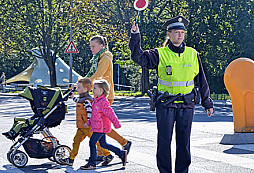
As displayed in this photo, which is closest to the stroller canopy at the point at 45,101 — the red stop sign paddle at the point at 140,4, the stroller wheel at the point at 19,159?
the stroller wheel at the point at 19,159

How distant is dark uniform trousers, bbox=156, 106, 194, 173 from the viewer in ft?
18.7

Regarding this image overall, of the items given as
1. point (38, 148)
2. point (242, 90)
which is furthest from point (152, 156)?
point (242, 90)

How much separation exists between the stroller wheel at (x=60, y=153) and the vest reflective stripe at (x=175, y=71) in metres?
2.36

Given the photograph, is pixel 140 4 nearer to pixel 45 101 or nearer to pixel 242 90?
pixel 45 101

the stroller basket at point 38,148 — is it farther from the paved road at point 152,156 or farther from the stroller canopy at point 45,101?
the stroller canopy at point 45,101

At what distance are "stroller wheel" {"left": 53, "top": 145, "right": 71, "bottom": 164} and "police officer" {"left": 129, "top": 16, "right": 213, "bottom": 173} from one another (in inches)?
88.0

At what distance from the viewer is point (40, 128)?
757 cm

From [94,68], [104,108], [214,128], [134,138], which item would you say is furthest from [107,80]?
[214,128]

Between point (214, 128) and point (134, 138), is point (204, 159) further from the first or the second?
point (214, 128)

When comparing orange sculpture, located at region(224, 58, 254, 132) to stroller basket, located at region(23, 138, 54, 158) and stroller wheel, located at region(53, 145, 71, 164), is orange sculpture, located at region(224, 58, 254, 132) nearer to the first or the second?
stroller wheel, located at region(53, 145, 71, 164)

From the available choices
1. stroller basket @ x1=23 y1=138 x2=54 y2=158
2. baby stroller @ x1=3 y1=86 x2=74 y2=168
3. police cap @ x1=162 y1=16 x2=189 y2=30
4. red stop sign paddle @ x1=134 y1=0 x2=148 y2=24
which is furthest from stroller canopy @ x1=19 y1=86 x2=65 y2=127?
police cap @ x1=162 y1=16 x2=189 y2=30

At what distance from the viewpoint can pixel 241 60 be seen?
10320 mm

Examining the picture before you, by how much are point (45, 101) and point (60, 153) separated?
0.79 m

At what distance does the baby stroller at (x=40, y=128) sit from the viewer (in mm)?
7512
